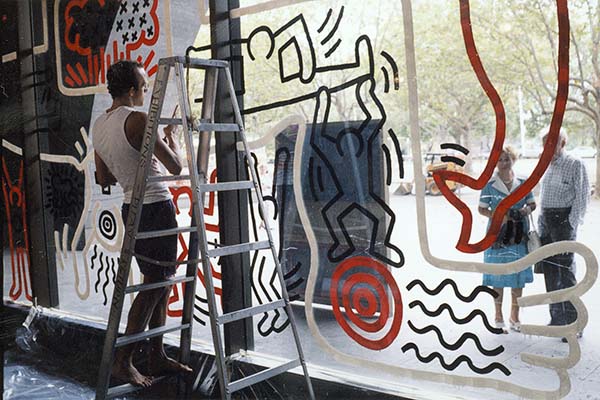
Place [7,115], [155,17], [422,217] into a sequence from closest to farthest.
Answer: [422,217] → [155,17] → [7,115]

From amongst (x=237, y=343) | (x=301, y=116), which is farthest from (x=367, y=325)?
(x=301, y=116)

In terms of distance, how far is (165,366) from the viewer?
117 inches

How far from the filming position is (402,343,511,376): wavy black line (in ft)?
7.19

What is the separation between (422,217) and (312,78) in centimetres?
72

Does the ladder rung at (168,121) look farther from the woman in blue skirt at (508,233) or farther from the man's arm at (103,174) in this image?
the woman in blue skirt at (508,233)

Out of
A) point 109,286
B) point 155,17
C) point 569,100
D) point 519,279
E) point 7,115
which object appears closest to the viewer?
point 569,100

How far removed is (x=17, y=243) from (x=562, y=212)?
11.0ft

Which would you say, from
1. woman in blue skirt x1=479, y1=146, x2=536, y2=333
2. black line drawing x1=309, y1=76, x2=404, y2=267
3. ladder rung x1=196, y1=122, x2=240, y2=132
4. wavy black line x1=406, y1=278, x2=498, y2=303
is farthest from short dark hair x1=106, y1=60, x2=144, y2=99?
woman in blue skirt x1=479, y1=146, x2=536, y2=333

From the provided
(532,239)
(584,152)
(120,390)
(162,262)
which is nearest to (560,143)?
(584,152)

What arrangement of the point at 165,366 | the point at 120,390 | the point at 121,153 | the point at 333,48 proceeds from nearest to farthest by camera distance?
the point at 333,48, the point at 120,390, the point at 121,153, the point at 165,366

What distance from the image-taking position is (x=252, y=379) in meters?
2.32

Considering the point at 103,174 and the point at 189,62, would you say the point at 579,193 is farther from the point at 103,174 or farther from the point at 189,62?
the point at 103,174

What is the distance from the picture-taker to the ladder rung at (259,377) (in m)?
2.23

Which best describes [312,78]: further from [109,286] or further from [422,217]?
[109,286]
